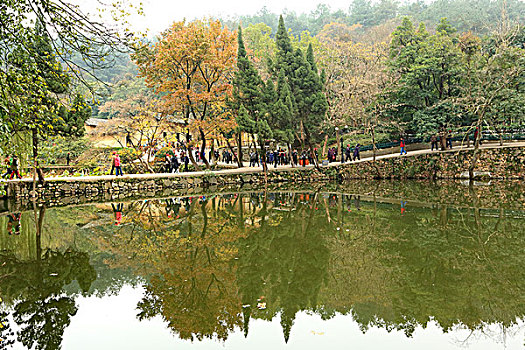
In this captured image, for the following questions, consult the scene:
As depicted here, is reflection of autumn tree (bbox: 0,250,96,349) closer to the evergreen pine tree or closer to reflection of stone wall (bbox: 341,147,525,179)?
the evergreen pine tree

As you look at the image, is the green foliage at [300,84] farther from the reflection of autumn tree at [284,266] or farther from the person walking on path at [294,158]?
the reflection of autumn tree at [284,266]

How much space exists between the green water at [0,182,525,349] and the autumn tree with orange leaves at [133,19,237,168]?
1108 centimetres

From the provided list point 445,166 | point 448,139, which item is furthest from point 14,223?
point 448,139

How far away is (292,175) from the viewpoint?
2389 centimetres

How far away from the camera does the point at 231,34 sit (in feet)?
74.3

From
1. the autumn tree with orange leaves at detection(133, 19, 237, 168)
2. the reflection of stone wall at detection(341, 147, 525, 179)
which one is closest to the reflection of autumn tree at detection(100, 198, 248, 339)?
the autumn tree with orange leaves at detection(133, 19, 237, 168)

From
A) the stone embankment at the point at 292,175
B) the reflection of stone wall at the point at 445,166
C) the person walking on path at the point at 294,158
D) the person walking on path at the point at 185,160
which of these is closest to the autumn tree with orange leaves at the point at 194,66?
the person walking on path at the point at 185,160

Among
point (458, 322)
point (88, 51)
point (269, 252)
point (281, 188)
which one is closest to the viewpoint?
point (458, 322)

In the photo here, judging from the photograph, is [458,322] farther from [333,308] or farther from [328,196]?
[328,196]

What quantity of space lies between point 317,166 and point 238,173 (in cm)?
498

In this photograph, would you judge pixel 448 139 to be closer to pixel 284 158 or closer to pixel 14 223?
pixel 284 158

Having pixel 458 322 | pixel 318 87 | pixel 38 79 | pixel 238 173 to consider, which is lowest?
pixel 458 322

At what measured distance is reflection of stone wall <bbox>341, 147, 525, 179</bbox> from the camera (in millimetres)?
21922

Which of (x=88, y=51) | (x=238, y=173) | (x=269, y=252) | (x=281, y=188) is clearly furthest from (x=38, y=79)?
(x=238, y=173)
